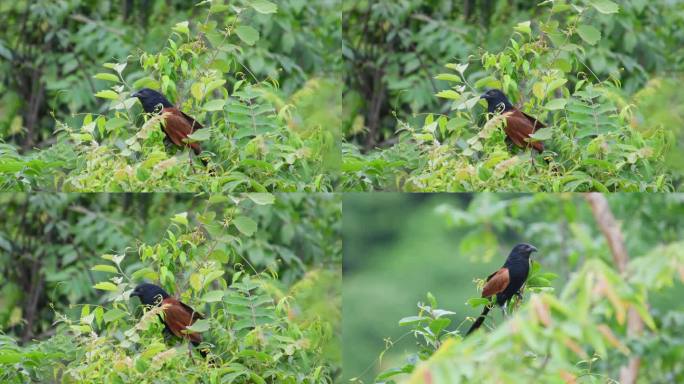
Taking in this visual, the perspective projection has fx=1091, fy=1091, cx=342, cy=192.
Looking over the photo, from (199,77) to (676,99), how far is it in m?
1.85

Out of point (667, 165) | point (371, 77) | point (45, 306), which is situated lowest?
point (45, 306)

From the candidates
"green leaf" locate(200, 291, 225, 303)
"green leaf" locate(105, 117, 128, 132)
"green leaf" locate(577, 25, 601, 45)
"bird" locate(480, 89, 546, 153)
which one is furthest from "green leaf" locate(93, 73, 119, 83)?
"green leaf" locate(577, 25, 601, 45)

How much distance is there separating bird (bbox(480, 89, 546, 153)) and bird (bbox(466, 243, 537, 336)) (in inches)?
16.1

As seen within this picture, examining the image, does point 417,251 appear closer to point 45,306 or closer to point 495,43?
point 495,43

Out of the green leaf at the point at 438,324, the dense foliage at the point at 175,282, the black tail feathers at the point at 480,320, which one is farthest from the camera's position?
the dense foliage at the point at 175,282

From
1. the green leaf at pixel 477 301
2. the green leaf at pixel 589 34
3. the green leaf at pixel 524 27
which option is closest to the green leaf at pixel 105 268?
the green leaf at pixel 477 301

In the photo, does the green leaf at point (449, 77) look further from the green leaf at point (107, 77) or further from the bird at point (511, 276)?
the green leaf at point (107, 77)

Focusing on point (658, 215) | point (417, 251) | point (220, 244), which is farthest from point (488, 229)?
point (220, 244)

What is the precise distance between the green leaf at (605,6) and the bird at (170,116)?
1614 mm

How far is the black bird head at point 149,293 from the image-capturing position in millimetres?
4145

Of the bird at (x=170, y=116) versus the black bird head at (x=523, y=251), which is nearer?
the black bird head at (x=523, y=251)

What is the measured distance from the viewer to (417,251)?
423 cm

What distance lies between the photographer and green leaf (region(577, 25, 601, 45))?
4.17 m

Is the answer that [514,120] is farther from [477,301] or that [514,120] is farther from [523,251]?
[477,301]
